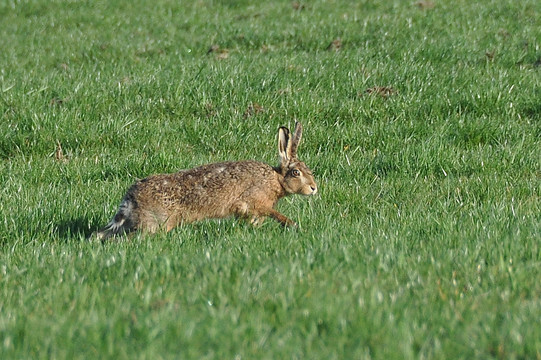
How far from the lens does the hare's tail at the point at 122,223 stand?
21.5 feet

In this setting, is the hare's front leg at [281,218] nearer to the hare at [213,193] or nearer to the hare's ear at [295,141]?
the hare at [213,193]

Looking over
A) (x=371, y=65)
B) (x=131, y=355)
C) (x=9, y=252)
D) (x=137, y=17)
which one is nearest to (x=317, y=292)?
(x=131, y=355)

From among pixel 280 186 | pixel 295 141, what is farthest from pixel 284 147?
pixel 280 186

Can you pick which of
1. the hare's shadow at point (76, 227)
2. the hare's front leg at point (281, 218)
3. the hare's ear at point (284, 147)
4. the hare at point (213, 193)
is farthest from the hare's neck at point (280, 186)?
the hare's shadow at point (76, 227)

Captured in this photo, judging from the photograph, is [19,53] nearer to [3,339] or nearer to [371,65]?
[371,65]

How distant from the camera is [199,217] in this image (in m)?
7.00

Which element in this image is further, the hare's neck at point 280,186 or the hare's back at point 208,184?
the hare's neck at point 280,186

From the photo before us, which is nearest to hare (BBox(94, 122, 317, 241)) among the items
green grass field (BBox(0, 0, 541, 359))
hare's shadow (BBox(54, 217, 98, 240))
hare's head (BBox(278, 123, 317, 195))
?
hare's head (BBox(278, 123, 317, 195))

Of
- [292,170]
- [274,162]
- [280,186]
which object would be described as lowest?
[274,162]

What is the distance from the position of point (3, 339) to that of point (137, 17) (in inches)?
601

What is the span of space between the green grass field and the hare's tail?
0.27 metres

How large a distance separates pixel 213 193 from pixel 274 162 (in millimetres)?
2396

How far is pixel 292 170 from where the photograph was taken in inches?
294

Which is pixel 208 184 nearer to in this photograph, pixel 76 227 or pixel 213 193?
pixel 213 193
